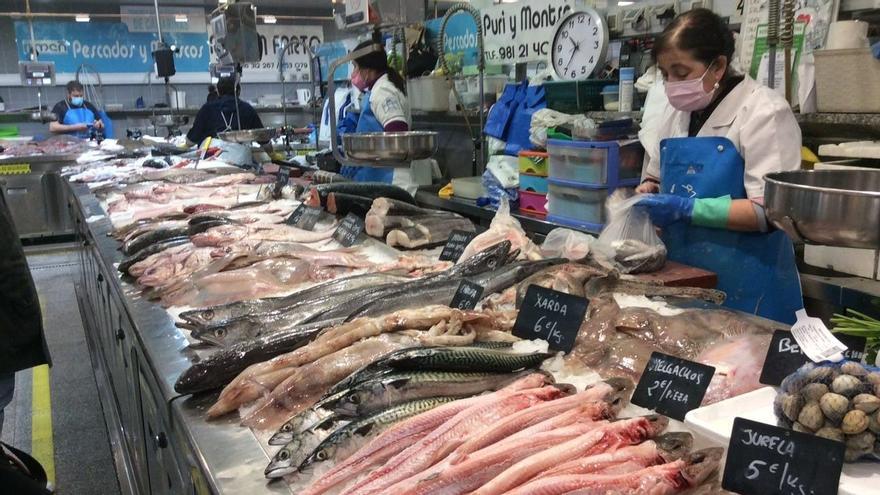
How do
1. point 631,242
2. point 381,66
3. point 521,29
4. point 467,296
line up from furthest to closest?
point 521,29 → point 381,66 → point 631,242 → point 467,296

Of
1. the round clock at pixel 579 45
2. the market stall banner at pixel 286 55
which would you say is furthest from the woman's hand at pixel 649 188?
the market stall banner at pixel 286 55

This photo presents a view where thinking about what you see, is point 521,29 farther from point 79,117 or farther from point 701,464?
point 79,117

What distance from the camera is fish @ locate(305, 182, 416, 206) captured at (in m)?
4.09

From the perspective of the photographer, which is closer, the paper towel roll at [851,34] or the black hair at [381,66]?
the paper towel roll at [851,34]

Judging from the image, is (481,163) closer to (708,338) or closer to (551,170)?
(551,170)

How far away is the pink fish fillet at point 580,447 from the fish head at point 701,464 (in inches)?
4.5

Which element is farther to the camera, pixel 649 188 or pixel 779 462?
pixel 649 188

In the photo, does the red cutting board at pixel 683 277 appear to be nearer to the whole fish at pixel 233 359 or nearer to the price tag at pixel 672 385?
the price tag at pixel 672 385

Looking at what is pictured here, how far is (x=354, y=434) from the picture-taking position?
1501mm

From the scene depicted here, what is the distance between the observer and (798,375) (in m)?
1.38

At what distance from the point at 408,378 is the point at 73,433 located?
3969 mm

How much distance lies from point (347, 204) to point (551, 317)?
219cm

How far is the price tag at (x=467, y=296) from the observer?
227 centimetres

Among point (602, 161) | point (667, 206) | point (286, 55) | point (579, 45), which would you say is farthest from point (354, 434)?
point (286, 55)
